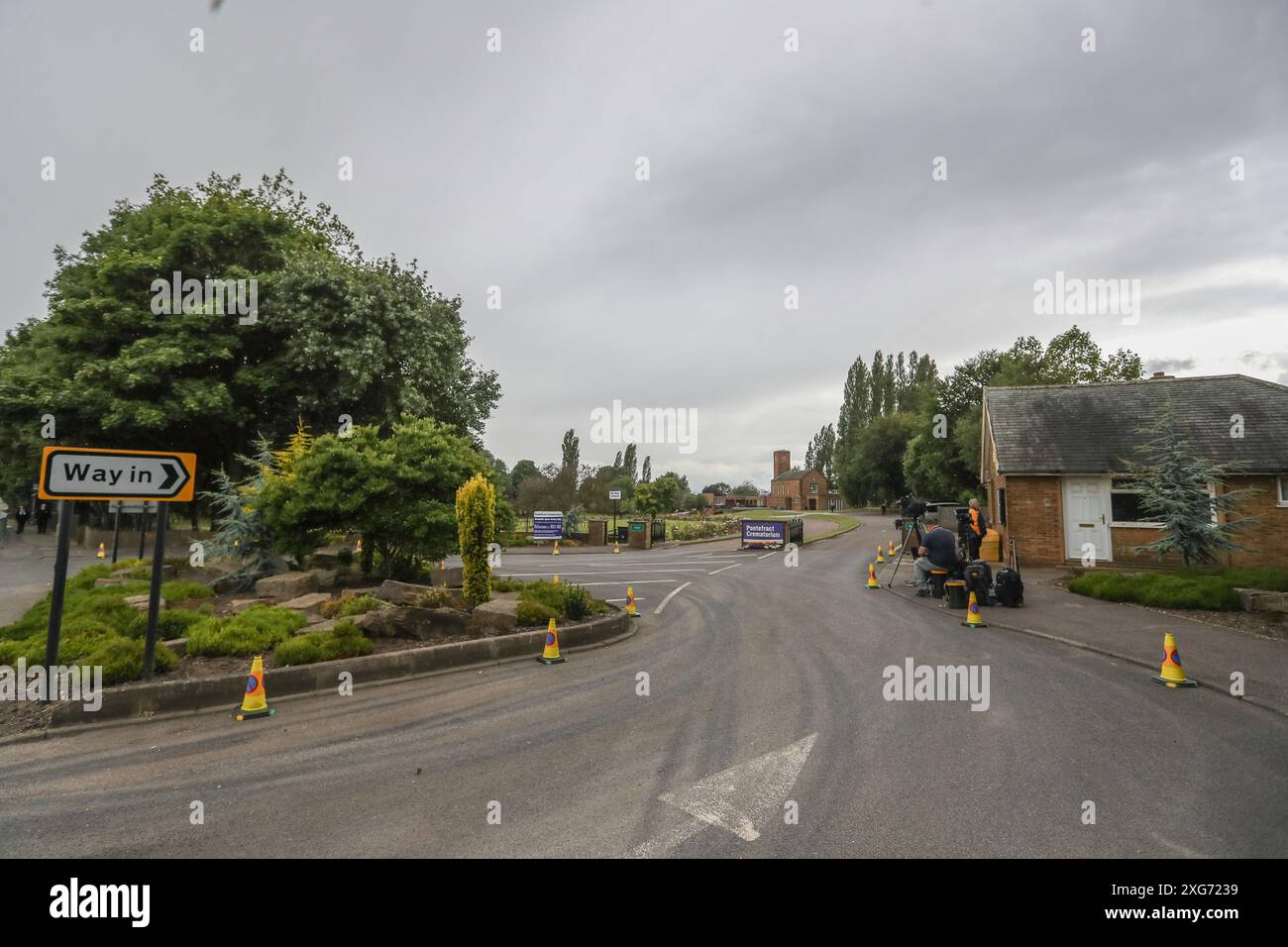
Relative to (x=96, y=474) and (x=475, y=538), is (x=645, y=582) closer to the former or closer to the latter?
(x=475, y=538)

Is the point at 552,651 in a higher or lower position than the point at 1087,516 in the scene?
lower

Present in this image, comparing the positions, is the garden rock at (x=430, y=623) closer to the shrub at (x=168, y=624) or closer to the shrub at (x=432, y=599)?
the shrub at (x=432, y=599)

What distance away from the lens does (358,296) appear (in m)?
20.3

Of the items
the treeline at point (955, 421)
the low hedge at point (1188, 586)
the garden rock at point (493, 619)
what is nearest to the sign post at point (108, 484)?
the garden rock at point (493, 619)

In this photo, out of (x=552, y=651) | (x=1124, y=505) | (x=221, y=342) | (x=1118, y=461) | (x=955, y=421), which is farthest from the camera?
(x=955, y=421)

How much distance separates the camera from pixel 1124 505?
1822cm

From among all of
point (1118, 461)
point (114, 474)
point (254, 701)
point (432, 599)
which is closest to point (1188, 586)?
point (1118, 461)

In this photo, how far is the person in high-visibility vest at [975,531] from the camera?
1473 centimetres

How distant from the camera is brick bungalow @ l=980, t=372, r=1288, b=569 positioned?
1680cm

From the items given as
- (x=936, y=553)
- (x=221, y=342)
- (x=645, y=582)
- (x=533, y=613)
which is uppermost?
(x=221, y=342)

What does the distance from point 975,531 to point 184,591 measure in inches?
705
